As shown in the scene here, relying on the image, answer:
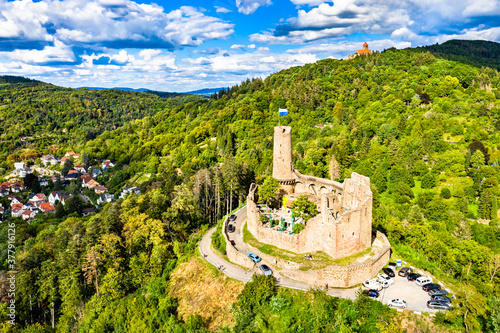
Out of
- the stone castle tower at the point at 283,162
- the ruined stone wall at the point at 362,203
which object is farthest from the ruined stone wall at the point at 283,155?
the ruined stone wall at the point at 362,203

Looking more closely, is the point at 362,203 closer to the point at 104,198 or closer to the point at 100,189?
the point at 104,198

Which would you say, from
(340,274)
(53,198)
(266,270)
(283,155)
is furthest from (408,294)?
(53,198)

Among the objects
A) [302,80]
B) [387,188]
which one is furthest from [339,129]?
[302,80]

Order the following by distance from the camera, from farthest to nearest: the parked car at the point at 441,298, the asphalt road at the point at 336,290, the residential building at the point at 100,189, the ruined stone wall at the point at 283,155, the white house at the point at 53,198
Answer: the residential building at the point at 100,189
the white house at the point at 53,198
the ruined stone wall at the point at 283,155
the asphalt road at the point at 336,290
the parked car at the point at 441,298

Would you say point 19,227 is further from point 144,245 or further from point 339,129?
point 339,129

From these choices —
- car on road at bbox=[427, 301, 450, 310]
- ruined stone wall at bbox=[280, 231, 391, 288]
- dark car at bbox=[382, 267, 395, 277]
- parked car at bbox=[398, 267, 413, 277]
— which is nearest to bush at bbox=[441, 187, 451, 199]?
parked car at bbox=[398, 267, 413, 277]

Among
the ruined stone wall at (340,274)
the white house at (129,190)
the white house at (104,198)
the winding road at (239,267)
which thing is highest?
the ruined stone wall at (340,274)

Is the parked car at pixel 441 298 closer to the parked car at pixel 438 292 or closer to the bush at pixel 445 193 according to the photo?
the parked car at pixel 438 292

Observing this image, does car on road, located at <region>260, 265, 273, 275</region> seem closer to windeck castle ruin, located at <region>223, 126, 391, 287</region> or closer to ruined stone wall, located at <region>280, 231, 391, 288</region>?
windeck castle ruin, located at <region>223, 126, 391, 287</region>
